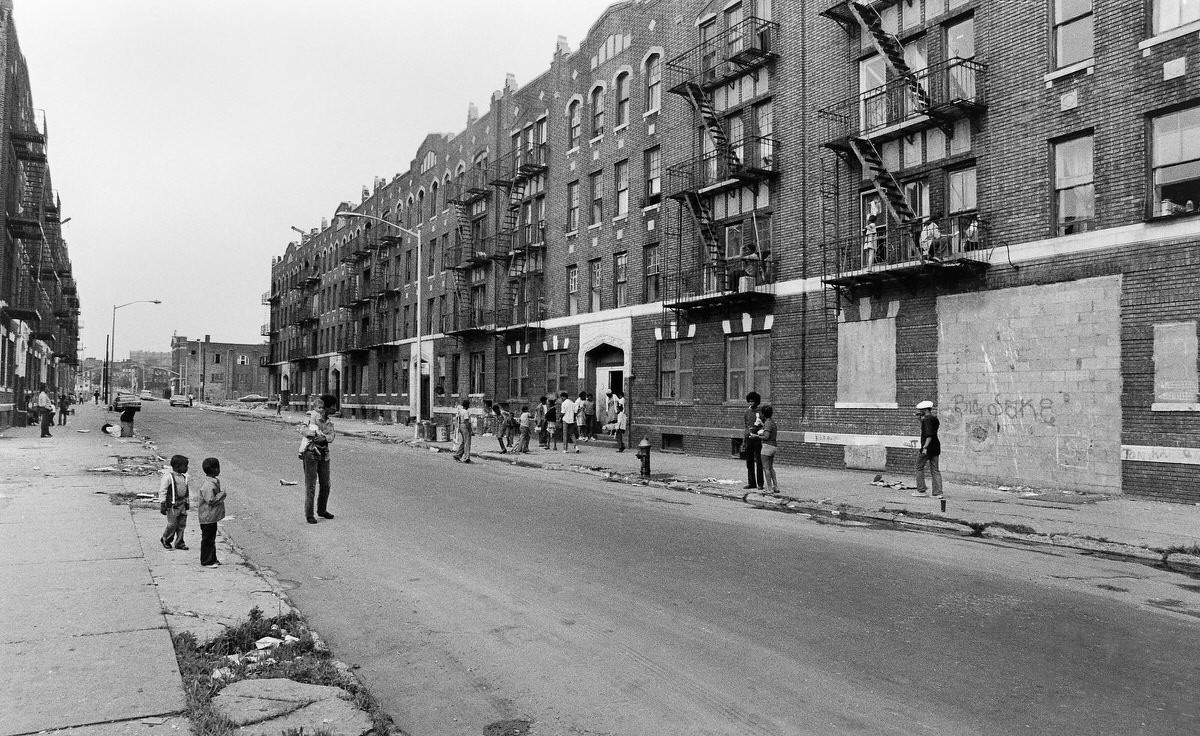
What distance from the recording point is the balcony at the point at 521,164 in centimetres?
3325

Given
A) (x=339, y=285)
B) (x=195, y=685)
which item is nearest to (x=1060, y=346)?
(x=195, y=685)

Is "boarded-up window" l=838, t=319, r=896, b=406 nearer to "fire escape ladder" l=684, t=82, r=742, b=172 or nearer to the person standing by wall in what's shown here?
"fire escape ladder" l=684, t=82, r=742, b=172

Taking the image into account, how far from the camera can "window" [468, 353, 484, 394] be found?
3800 cm

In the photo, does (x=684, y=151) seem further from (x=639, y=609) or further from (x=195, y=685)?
(x=195, y=685)

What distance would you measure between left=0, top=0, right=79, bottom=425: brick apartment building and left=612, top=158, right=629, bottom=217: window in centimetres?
2138

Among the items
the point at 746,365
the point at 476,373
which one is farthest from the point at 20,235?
the point at 746,365

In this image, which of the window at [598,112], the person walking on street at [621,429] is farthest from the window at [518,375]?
the window at [598,112]

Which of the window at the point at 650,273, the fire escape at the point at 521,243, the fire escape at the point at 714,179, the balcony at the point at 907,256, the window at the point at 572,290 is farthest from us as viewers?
the fire escape at the point at 521,243

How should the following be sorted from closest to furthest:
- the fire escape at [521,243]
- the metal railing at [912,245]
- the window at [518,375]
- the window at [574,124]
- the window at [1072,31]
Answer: the window at [1072,31] < the metal railing at [912,245] < the window at [574,124] < the fire escape at [521,243] < the window at [518,375]

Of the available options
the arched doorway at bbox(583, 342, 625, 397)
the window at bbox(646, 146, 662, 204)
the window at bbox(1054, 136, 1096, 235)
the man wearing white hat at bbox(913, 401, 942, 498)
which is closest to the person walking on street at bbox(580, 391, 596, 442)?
the arched doorway at bbox(583, 342, 625, 397)

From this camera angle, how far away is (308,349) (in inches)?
2625

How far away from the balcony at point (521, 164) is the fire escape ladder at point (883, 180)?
16.5 m

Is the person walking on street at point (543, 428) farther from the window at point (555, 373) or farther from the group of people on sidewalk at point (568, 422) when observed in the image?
the window at point (555, 373)

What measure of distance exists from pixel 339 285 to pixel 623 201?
3729cm
